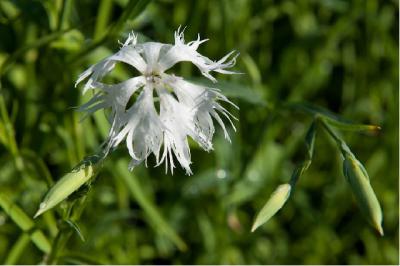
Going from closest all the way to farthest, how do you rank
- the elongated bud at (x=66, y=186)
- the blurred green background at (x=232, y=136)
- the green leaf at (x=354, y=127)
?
the elongated bud at (x=66, y=186)
the green leaf at (x=354, y=127)
the blurred green background at (x=232, y=136)

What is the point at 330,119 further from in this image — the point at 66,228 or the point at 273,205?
the point at 66,228

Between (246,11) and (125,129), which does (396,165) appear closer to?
(246,11)

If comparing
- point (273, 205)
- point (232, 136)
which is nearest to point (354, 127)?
point (273, 205)

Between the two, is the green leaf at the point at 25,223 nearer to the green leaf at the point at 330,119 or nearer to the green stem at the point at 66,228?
the green stem at the point at 66,228

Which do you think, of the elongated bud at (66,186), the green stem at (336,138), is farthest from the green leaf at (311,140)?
the elongated bud at (66,186)

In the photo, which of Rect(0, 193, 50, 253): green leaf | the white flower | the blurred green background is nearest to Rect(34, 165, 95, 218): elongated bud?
the white flower

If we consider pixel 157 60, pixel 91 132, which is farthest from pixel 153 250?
pixel 157 60
